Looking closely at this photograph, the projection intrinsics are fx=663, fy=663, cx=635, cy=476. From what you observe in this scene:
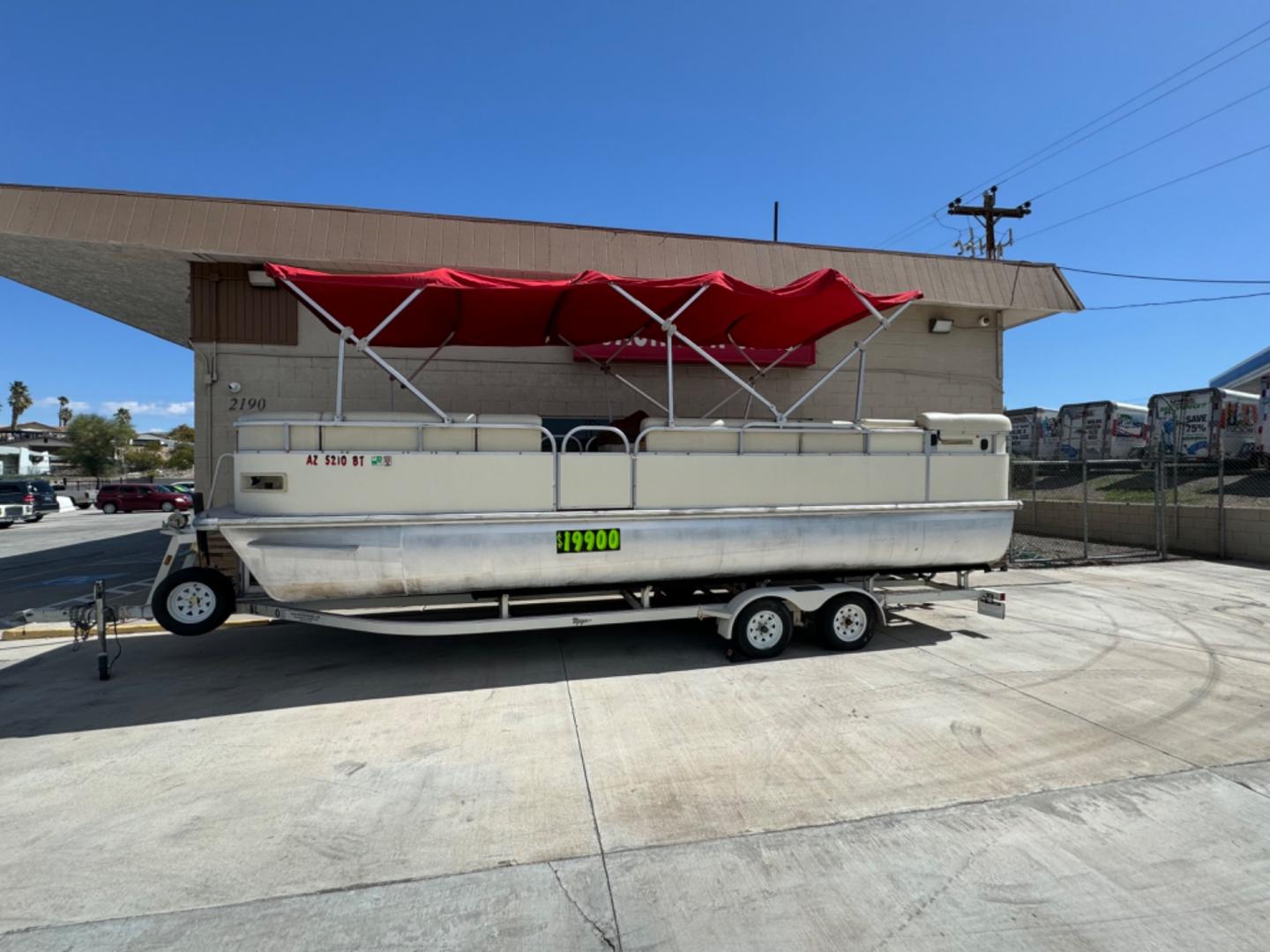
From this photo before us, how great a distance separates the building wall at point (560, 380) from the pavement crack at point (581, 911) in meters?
6.87

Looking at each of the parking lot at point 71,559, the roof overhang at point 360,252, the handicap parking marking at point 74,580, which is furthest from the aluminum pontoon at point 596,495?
the handicap parking marking at point 74,580

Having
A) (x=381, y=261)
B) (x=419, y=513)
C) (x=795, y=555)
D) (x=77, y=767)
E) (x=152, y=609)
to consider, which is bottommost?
(x=77, y=767)

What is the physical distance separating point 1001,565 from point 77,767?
38.6 ft

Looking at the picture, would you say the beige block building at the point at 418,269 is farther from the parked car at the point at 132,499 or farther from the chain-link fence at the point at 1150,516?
the parked car at the point at 132,499

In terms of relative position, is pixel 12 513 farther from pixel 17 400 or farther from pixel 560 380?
pixel 17 400

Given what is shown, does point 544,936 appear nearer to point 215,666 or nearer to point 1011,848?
point 1011,848

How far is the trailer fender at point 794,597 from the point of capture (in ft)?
20.0

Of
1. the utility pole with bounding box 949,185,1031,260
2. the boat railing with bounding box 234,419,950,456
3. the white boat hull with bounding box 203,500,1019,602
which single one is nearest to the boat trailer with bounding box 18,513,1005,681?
the white boat hull with bounding box 203,500,1019,602

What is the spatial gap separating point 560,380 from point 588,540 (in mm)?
4452

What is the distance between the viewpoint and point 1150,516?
13492mm

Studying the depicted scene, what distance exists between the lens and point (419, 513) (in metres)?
5.32

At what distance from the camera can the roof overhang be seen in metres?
7.75

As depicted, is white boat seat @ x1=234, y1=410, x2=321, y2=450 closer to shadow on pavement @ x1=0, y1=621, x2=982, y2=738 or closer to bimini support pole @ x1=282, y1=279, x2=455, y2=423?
bimini support pole @ x1=282, y1=279, x2=455, y2=423

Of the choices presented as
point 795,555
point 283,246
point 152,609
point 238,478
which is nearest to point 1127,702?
point 795,555
